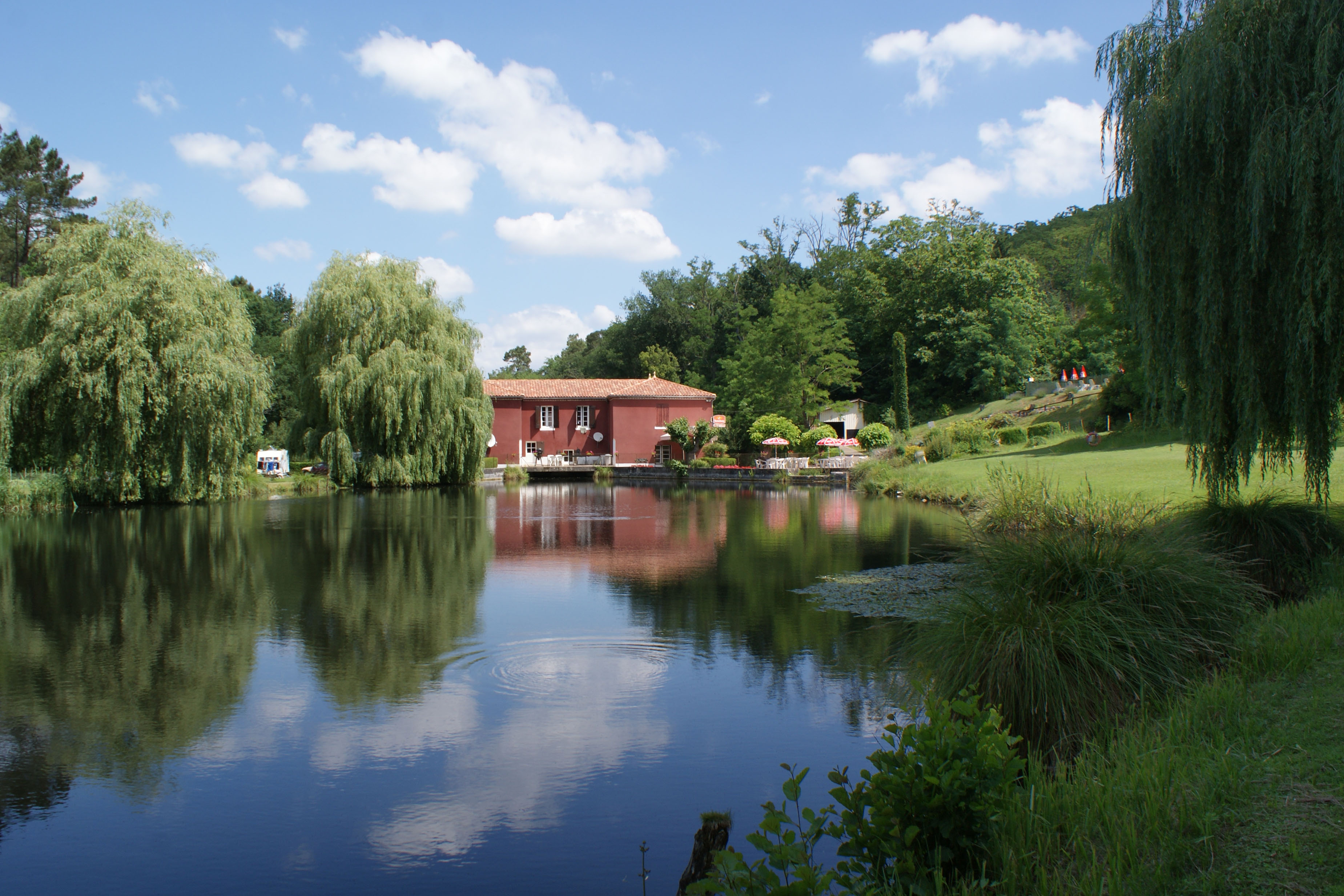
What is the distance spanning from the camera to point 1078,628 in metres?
4.96

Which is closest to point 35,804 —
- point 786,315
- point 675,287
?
point 786,315

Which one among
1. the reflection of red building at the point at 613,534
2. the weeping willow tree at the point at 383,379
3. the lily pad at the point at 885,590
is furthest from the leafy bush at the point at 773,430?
the lily pad at the point at 885,590

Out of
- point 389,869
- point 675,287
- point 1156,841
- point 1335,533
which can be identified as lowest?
point 389,869

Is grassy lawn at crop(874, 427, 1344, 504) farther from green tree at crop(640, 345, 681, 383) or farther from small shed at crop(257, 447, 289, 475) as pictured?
green tree at crop(640, 345, 681, 383)

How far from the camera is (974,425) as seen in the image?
3425 centimetres

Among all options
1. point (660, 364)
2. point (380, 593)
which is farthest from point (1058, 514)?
point (660, 364)

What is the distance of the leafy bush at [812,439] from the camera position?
40000 millimetres

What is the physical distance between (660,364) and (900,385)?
19.4 meters

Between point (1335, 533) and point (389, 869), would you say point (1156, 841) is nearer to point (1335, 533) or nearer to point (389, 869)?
point (389, 869)

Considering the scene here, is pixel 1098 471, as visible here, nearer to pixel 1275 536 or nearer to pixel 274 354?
pixel 1275 536

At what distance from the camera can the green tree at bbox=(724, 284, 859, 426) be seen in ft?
146

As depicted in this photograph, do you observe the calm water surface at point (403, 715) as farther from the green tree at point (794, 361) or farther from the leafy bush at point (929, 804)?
the green tree at point (794, 361)

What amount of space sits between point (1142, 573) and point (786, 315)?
40.2 metres

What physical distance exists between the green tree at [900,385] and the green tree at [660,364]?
56.9 feet
